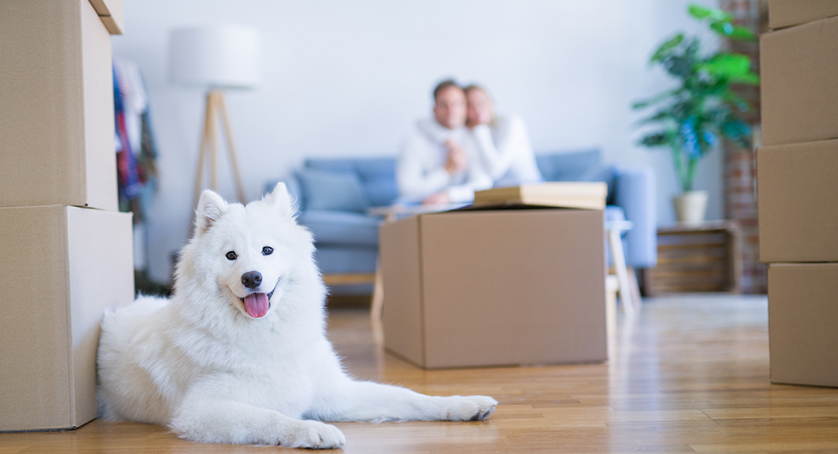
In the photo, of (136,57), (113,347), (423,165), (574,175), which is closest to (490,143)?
(423,165)

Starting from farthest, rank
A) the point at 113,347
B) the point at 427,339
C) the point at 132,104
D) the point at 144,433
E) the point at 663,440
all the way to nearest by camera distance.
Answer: the point at 132,104
the point at 427,339
the point at 113,347
the point at 144,433
the point at 663,440

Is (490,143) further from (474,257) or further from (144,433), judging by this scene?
(144,433)

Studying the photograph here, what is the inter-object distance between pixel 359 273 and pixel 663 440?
9.41 ft

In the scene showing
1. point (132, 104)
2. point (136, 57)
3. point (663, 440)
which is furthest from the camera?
point (136, 57)

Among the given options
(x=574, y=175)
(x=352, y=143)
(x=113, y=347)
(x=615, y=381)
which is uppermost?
(x=352, y=143)

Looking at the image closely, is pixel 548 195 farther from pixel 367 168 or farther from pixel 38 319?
pixel 367 168

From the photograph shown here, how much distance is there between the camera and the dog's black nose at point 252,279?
1.17 meters

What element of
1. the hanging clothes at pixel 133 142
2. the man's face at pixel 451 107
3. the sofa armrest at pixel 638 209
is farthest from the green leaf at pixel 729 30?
the hanging clothes at pixel 133 142

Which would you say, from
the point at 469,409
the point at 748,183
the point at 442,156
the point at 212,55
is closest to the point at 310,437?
the point at 469,409

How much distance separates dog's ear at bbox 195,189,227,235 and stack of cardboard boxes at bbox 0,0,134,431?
11.2 inches

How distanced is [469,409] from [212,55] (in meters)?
3.26

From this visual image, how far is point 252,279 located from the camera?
1.17 metres

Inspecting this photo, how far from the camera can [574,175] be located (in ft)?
13.9

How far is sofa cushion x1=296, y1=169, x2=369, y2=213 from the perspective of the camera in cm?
408
